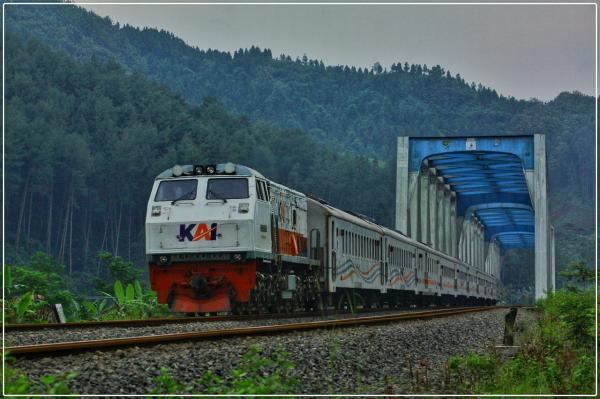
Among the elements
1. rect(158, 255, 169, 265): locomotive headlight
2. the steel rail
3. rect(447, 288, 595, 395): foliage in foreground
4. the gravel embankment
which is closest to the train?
rect(158, 255, 169, 265): locomotive headlight

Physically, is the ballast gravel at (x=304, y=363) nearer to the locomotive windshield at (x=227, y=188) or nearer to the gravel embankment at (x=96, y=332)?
the gravel embankment at (x=96, y=332)

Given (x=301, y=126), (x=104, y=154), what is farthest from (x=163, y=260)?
(x=301, y=126)

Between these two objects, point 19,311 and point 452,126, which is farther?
point 452,126

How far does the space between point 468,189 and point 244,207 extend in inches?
2363

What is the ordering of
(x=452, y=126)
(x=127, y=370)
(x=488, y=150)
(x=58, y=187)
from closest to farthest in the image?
(x=127, y=370), (x=488, y=150), (x=58, y=187), (x=452, y=126)

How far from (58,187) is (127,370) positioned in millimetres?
98692

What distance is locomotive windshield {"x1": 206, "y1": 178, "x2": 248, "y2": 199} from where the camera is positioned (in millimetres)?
20406

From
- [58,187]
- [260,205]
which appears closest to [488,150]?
[260,205]

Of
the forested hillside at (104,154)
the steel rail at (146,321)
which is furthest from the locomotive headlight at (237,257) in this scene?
the forested hillside at (104,154)

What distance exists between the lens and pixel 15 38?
12700 cm

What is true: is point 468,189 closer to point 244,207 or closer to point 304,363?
point 244,207

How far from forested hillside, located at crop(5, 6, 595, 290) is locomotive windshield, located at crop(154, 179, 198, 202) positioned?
255 feet

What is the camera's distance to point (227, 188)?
810 inches

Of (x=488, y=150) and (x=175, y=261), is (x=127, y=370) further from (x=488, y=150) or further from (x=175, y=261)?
(x=488, y=150)
